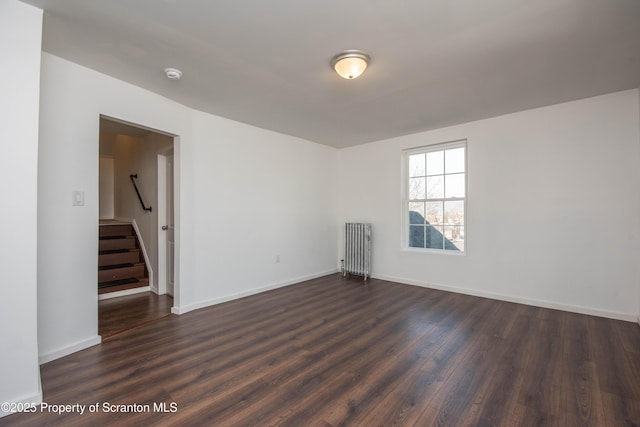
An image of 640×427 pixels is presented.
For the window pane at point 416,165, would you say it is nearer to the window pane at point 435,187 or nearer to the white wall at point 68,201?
the window pane at point 435,187

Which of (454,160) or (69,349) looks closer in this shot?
(69,349)

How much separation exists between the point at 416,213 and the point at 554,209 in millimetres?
1807

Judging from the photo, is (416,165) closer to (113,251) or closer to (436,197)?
(436,197)

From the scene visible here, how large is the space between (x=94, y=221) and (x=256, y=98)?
2000 mm

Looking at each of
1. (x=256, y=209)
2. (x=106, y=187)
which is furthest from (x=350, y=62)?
(x=106, y=187)

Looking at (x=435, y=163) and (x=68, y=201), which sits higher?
(x=435, y=163)

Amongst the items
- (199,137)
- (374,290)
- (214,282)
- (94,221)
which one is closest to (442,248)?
(374,290)

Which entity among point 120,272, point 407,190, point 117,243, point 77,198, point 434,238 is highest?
point 407,190

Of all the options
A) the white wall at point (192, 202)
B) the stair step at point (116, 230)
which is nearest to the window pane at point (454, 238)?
the white wall at point (192, 202)

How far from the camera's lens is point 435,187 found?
15.0ft

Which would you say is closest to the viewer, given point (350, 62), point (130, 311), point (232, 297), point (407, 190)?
point (350, 62)

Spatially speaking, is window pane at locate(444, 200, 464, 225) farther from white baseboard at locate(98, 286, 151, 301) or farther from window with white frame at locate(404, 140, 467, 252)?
white baseboard at locate(98, 286, 151, 301)

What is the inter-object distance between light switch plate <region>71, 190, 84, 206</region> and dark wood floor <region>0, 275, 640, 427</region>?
1274 millimetres

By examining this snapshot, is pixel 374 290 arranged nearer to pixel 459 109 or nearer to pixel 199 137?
pixel 459 109
